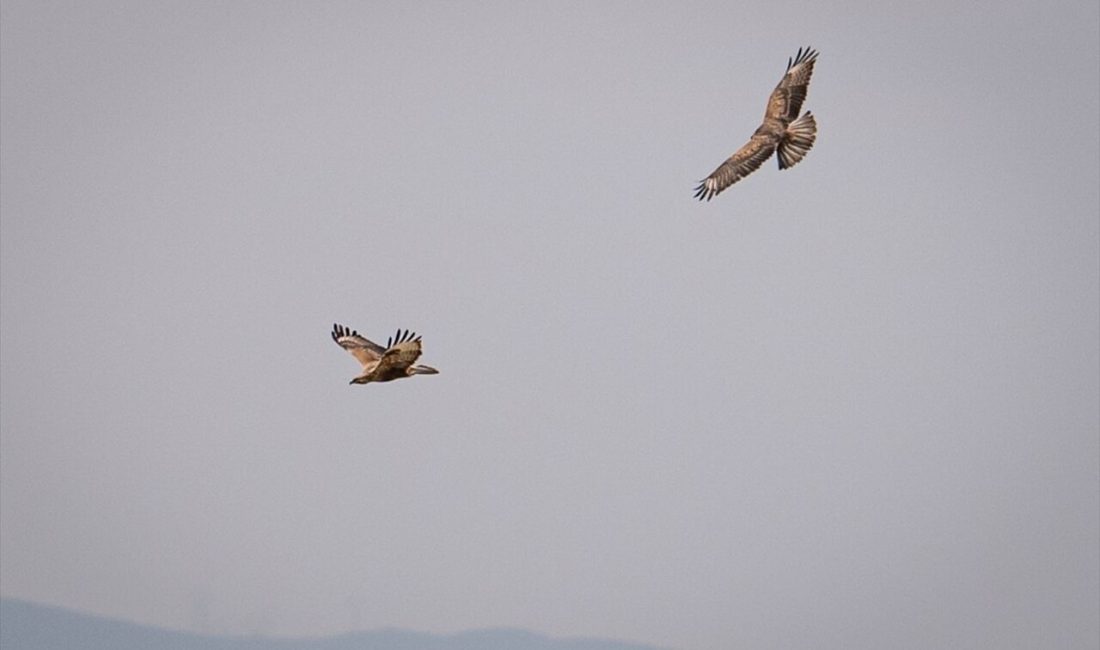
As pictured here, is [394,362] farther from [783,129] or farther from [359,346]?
[783,129]

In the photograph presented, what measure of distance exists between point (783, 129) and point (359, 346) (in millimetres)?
10928

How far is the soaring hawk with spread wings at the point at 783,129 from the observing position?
52.4m

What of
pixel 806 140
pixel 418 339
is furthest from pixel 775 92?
pixel 418 339

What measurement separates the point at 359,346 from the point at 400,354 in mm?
2884

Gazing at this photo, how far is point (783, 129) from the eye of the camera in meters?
52.6

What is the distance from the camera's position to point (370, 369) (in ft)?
167

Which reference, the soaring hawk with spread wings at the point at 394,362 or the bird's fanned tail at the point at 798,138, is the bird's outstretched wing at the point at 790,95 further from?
the soaring hawk with spread wings at the point at 394,362

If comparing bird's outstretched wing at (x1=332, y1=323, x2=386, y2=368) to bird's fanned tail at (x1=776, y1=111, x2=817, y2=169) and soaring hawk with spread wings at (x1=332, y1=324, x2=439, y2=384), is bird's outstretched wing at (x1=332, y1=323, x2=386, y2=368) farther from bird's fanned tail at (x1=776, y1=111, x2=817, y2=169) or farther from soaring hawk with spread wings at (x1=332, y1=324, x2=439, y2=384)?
bird's fanned tail at (x1=776, y1=111, x2=817, y2=169)

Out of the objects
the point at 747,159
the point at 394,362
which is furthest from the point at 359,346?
the point at 747,159

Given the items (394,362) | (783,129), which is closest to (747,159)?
(783,129)

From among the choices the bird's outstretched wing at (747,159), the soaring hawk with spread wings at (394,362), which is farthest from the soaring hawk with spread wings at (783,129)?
the soaring hawk with spread wings at (394,362)

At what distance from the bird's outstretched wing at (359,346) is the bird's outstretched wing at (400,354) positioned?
0.68 metres

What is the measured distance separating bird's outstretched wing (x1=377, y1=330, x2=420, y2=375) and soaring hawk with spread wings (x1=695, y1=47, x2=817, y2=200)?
810 centimetres

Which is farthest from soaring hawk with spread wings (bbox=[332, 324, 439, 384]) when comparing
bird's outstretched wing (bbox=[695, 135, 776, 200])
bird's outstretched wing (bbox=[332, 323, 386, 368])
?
bird's outstretched wing (bbox=[695, 135, 776, 200])
